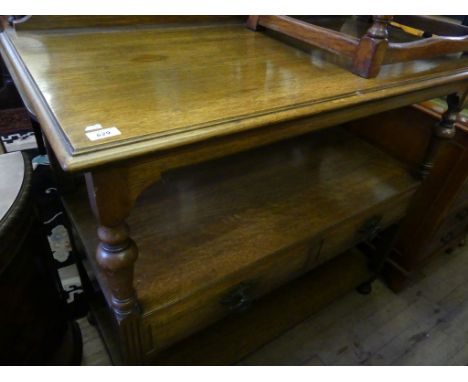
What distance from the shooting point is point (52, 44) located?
2.34 feet

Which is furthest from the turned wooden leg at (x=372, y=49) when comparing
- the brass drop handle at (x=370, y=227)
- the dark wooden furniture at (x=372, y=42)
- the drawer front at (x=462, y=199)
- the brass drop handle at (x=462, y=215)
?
the brass drop handle at (x=462, y=215)

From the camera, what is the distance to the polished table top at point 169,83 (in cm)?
46

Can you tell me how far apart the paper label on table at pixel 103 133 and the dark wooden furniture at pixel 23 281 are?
33 centimetres

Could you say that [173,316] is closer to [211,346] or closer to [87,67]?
[211,346]

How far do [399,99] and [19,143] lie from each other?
199cm

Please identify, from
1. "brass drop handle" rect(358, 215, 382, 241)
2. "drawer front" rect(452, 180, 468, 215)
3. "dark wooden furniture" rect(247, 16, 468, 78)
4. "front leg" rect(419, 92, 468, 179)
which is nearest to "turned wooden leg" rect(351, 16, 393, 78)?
"dark wooden furniture" rect(247, 16, 468, 78)

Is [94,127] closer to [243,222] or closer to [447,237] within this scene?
[243,222]

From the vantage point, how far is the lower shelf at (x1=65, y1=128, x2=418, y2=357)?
73 cm

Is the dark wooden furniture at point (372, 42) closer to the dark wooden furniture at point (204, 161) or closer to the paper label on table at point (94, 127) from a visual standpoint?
the dark wooden furniture at point (204, 161)

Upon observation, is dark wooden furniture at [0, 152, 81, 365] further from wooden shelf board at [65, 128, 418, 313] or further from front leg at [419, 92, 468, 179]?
front leg at [419, 92, 468, 179]

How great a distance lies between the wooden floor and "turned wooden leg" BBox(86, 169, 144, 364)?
549 mm

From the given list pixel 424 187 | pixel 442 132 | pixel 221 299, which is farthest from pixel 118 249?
Result: pixel 424 187

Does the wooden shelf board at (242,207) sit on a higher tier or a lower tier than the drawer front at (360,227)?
higher

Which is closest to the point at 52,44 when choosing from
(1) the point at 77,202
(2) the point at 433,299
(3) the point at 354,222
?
(1) the point at 77,202
